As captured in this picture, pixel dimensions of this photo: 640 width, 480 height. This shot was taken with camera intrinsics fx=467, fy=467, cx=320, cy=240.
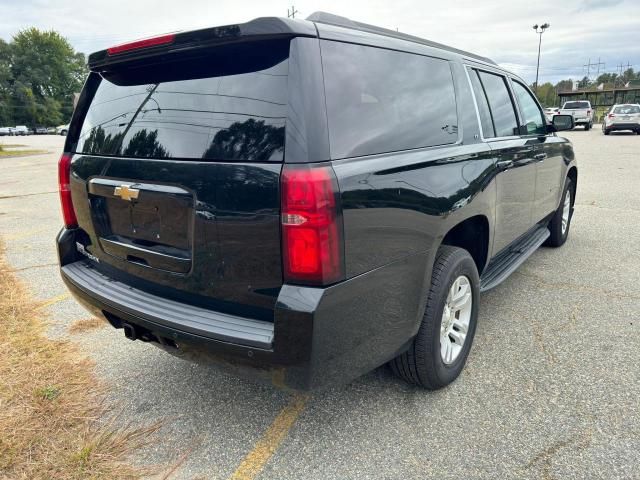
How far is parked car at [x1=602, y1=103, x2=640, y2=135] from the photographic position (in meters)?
24.3

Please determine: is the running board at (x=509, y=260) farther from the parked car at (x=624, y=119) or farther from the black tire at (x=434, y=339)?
the parked car at (x=624, y=119)

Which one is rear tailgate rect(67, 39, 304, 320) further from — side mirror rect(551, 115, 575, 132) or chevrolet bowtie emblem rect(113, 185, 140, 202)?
side mirror rect(551, 115, 575, 132)

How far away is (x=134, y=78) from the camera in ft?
7.97

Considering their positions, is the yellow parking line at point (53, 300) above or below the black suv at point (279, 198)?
below

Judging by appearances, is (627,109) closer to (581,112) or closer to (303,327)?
(581,112)

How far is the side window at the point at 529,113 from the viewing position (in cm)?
414

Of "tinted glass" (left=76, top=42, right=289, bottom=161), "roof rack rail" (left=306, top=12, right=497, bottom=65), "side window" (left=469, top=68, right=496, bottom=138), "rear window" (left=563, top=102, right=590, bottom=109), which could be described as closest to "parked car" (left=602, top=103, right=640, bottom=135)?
"rear window" (left=563, top=102, right=590, bottom=109)

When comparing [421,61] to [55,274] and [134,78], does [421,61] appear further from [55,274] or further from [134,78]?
[55,274]

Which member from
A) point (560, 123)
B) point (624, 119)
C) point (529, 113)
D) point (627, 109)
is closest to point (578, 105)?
point (627, 109)

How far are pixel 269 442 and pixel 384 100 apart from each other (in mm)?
1800

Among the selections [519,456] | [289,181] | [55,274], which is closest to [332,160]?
[289,181]

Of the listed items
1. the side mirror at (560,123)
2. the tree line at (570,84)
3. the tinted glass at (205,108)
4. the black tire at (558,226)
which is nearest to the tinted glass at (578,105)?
the black tire at (558,226)

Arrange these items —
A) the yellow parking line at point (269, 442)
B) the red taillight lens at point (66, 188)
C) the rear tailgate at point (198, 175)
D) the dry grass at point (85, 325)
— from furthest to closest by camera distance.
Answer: the dry grass at point (85, 325)
the red taillight lens at point (66, 188)
the yellow parking line at point (269, 442)
the rear tailgate at point (198, 175)

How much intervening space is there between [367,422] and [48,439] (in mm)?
1647
